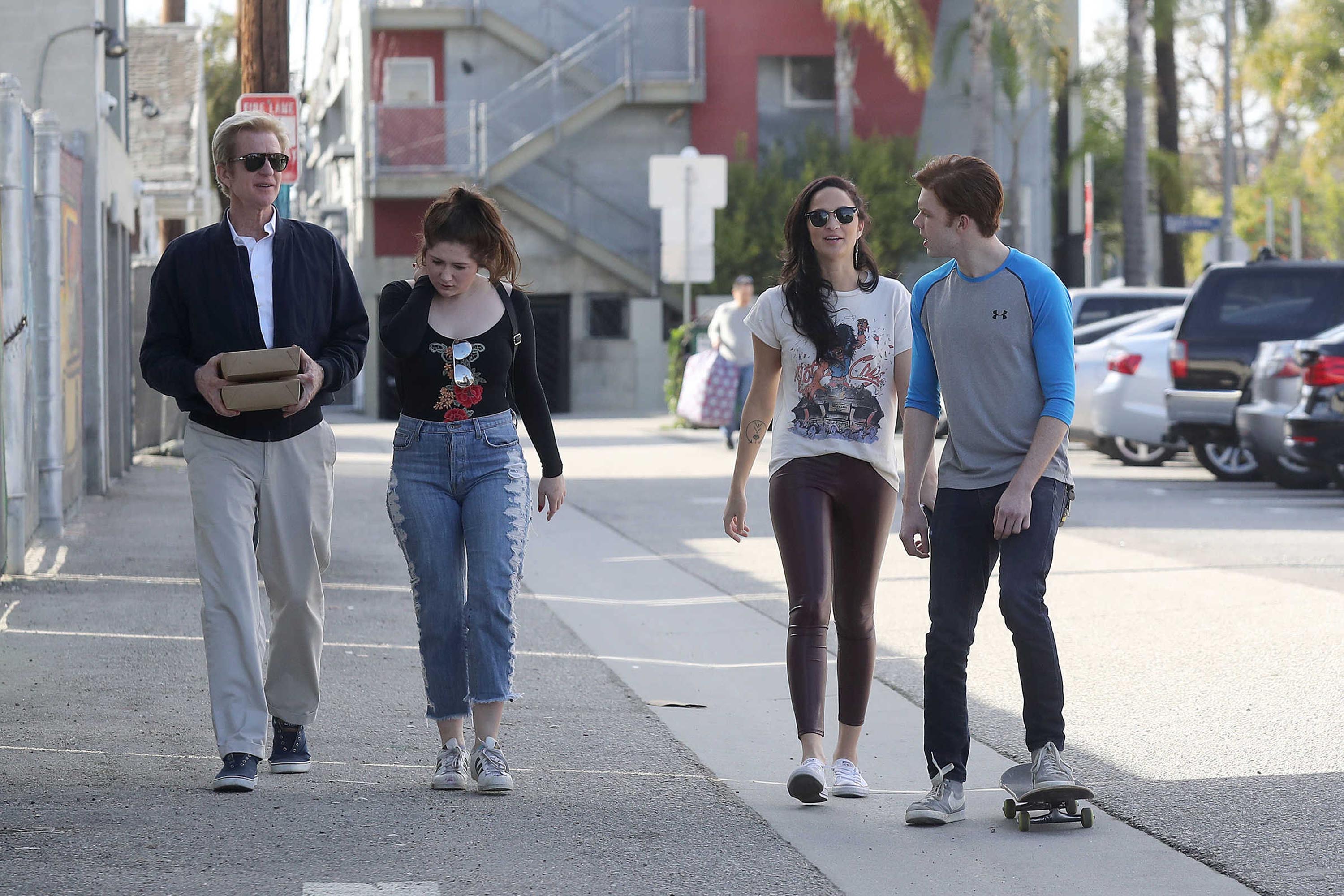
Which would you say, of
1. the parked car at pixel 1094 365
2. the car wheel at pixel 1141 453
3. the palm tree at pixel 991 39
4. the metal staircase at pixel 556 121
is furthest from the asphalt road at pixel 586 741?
the metal staircase at pixel 556 121

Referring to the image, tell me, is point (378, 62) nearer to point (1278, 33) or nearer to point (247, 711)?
point (1278, 33)

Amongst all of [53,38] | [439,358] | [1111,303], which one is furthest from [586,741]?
[1111,303]

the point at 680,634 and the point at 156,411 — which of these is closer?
the point at 680,634

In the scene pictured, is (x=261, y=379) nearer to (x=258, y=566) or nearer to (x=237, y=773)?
(x=258, y=566)

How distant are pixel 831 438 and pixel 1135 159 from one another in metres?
32.9

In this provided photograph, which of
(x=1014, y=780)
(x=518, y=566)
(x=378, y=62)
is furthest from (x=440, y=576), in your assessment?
(x=378, y=62)

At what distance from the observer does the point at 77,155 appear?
1528 cm

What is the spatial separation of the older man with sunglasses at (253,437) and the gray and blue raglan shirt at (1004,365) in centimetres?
179

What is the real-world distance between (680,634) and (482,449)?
12.0 feet

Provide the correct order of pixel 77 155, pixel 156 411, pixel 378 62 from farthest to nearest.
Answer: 1. pixel 378 62
2. pixel 156 411
3. pixel 77 155

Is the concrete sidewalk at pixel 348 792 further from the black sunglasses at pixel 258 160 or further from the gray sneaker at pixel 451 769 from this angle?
the black sunglasses at pixel 258 160

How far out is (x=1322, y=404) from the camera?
14.6m

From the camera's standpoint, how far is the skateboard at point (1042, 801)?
5.13 metres

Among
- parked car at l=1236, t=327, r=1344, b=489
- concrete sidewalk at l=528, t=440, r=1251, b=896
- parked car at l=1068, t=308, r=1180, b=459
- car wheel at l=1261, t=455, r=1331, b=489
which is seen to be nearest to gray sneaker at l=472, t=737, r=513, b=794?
concrete sidewalk at l=528, t=440, r=1251, b=896
